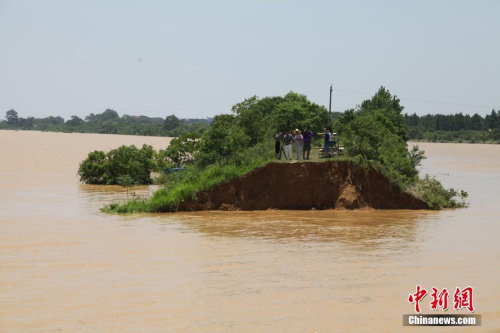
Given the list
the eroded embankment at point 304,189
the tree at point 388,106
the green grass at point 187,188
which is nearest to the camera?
the green grass at point 187,188

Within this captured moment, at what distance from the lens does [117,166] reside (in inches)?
1626

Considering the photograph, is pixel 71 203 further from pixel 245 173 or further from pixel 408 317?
pixel 408 317

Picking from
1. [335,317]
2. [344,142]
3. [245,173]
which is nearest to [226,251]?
[335,317]

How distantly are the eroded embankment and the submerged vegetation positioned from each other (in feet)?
1.38

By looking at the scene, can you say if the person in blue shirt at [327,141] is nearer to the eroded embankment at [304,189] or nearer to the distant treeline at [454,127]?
the eroded embankment at [304,189]

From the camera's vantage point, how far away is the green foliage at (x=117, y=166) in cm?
4116

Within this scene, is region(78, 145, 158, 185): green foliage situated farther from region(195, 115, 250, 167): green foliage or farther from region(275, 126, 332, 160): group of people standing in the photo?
region(275, 126, 332, 160): group of people standing

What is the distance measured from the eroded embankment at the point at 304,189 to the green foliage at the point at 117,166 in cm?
1415

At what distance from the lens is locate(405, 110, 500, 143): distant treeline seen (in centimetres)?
16662

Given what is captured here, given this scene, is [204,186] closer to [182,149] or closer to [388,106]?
[182,149]

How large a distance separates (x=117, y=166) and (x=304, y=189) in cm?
1672

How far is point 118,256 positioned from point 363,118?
61.9 ft

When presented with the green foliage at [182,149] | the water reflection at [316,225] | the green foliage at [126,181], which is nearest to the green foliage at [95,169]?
the green foliage at [126,181]

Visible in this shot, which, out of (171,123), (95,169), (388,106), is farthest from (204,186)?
(171,123)
